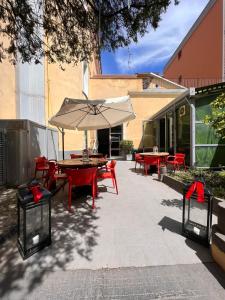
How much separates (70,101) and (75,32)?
6.33 feet

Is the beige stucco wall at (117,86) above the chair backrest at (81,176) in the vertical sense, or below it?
above

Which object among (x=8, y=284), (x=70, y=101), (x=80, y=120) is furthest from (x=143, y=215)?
(x=80, y=120)

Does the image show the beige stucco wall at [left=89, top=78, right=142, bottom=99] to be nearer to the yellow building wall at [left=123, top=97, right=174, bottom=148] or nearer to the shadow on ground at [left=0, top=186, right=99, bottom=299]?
the yellow building wall at [left=123, top=97, right=174, bottom=148]

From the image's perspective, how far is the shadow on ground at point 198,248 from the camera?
9.22 ft

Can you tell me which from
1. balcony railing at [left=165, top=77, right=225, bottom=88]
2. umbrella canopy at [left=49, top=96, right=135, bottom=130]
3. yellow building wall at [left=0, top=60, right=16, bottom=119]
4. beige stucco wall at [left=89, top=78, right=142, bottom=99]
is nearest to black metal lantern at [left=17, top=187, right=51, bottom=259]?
umbrella canopy at [left=49, top=96, right=135, bottom=130]

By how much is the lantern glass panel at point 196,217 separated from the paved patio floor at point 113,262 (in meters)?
0.17

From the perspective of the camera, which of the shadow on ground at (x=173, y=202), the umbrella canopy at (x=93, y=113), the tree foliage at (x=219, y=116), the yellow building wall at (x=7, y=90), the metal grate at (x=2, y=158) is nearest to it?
the tree foliage at (x=219, y=116)

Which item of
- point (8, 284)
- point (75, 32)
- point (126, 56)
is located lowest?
point (8, 284)

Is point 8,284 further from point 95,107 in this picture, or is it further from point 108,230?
point 95,107

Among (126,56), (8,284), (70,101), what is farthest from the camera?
(70,101)

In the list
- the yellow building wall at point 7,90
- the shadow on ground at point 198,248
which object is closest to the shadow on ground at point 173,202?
the shadow on ground at point 198,248

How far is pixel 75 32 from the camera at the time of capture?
22.2 ft

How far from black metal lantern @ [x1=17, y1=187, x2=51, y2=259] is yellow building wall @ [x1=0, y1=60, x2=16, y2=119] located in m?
7.02

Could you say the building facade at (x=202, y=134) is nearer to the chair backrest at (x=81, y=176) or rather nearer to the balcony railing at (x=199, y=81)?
the chair backrest at (x=81, y=176)
